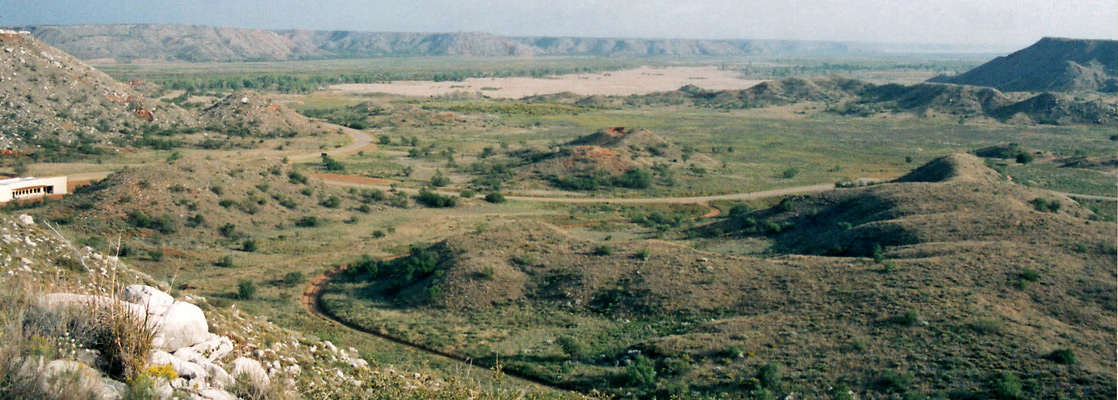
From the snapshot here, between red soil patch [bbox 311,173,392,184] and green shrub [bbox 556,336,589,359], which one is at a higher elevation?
green shrub [bbox 556,336,589,359]

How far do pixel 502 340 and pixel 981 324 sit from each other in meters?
16.1

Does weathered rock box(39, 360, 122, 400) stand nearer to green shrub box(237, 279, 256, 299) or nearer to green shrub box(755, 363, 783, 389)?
green shrub box(755, 363, 783, 389)

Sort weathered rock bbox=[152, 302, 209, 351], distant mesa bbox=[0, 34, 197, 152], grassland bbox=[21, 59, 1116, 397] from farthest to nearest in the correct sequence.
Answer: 1. distant mesa bbox=[0, 34, 197, 152]
2. grassland bbox=[21, 59, 1116, 397]
3. weathered rock bbox=[152, 302, 209, 351]

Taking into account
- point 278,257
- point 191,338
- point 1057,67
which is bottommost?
point 278,257

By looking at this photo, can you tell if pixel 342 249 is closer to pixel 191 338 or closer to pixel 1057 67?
pixel 191 338

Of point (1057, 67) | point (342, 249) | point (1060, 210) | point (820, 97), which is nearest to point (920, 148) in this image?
point (1060, 210)

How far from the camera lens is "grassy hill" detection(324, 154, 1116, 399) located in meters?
22.7

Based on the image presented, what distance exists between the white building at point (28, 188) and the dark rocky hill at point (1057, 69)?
176m

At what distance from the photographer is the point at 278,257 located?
42219 mm

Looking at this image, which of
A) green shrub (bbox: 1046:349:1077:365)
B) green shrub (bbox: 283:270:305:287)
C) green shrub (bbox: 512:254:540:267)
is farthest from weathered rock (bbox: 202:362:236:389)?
green shrub (bbox: 283:270:305:287)

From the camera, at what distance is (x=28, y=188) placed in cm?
4931

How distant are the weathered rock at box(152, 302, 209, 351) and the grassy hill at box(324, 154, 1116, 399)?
1303 cm

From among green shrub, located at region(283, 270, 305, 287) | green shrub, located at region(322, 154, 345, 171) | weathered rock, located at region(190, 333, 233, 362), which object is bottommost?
green shrub, located at region(283, 270, 305, 287)

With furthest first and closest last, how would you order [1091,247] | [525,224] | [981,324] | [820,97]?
[820,97], [525,224], [1091,247], [981,324]
